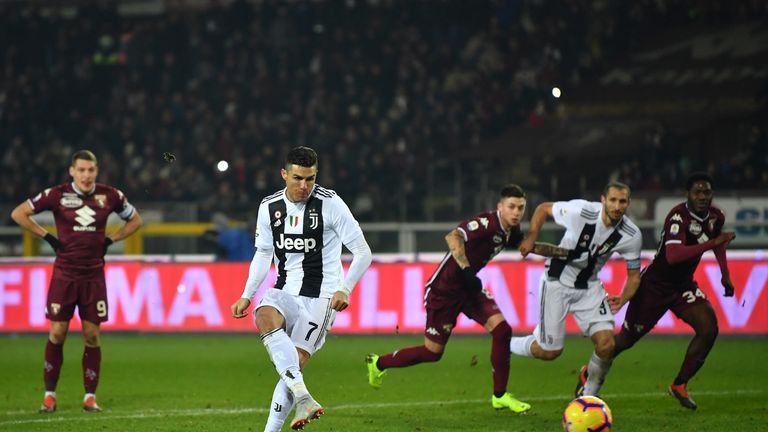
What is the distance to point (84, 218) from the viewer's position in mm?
9555

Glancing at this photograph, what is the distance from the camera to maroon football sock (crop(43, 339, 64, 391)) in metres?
9.46

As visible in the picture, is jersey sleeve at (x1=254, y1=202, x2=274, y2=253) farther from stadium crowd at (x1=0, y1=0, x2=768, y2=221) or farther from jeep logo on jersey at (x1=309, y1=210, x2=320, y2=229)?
stadium crowd at (x1=0, y1=0, x2=768, y2=221)

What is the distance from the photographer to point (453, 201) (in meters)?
20.6

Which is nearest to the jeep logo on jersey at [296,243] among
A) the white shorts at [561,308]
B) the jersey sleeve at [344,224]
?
the jersey sleeve at [344,224]

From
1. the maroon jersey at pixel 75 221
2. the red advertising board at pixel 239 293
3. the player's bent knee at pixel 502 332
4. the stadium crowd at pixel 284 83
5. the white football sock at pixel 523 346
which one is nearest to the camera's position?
the player's bent knee at pixel 502 332

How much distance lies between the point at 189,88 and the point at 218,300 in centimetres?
1199

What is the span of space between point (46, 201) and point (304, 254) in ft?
10.9

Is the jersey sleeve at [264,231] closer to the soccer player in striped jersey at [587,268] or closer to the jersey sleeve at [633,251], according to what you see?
the soccer player in striped jersey at [587,268]

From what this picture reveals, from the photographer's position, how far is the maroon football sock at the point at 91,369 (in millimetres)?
9422

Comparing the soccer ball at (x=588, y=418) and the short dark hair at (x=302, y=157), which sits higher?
the short dark hair at (x=302, y=157)

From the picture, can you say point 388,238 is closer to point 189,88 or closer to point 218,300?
point 218,300

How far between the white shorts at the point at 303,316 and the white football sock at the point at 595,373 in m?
2.97

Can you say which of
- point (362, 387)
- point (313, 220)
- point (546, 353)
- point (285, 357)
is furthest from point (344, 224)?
point (362, 387)

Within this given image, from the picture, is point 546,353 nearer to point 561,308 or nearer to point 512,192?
point 561,308
